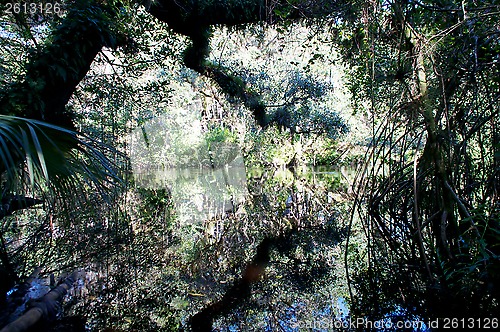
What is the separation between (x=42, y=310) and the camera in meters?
2.36

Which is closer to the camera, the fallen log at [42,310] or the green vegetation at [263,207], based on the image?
the fallen log at [42,310]

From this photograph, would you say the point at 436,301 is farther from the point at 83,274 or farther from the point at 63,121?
the point at 63,121

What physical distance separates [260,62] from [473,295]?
487 inches

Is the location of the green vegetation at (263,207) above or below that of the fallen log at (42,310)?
above

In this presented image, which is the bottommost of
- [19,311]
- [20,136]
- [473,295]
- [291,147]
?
[19,311]

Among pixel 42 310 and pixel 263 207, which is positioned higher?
pixel 263 207

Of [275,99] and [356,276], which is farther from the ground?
[275,99]

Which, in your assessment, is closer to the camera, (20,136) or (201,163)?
(20,136)

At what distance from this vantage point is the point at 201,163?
1390 inches

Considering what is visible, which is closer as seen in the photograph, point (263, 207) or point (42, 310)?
point (42, 310)

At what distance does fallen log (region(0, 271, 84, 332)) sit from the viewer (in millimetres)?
2109

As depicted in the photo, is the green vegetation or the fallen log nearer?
the fallen log

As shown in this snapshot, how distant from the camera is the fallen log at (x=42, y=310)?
2.11m

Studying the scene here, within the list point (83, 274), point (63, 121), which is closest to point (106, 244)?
point (83, 274)
